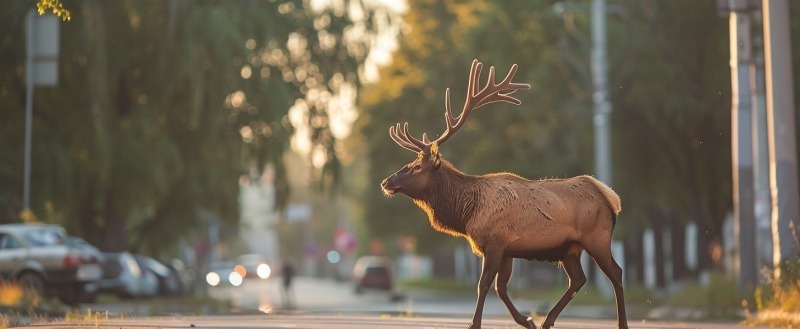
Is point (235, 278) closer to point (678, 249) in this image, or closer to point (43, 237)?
point (678, 249)

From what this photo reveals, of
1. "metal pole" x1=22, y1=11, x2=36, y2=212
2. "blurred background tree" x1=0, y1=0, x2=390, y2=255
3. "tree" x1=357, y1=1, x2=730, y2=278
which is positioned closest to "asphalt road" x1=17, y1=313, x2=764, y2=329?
"metal pole" x1=22, y1=11, x2=36, y2=212

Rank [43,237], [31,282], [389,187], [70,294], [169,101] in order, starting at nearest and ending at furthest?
1. [389,187]
2. [31,282]
3. [43,237]
4. [70,294]
5. [169,101]

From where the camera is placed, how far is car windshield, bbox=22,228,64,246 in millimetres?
30609

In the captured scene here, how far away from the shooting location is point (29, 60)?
32.9 meters

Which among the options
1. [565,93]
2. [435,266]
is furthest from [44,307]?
[435,266]

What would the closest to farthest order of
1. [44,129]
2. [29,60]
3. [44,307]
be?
[44,307] → [29,60] → [44,129]

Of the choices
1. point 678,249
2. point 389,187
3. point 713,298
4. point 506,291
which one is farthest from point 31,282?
point 678,249

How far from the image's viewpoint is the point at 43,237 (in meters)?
30.9

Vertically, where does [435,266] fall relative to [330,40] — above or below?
below

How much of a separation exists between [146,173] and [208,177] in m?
2.46

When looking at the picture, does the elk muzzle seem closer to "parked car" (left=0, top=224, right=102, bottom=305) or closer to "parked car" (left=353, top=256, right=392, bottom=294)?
"parked car" (left=0, top=224, right=102, bottom=305)

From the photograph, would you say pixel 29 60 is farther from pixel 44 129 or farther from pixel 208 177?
pixel 208 177

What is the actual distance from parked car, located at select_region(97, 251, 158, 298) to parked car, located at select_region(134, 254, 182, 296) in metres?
4.38

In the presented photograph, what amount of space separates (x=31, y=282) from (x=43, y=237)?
2.89 ft
